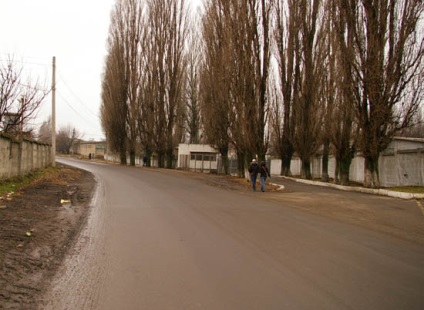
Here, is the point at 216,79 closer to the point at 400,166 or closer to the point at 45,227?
the point at 400,166

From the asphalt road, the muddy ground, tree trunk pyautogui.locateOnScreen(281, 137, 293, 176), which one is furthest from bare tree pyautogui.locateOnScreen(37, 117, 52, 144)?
the asphalt road

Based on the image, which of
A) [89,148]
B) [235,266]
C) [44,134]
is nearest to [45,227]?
[235,266]

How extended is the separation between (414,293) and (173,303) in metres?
2.78

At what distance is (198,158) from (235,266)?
145 ft

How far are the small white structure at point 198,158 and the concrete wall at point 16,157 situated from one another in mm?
25997

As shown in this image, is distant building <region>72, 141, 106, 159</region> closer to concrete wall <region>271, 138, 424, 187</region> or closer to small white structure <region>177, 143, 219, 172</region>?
small white structure <region>177, 143, 219, 172</region>

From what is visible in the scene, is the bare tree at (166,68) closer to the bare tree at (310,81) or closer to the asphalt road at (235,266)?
the bare tree at (310,81)

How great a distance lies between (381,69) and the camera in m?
19.6

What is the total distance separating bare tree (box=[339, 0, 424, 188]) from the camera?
63.6 feet

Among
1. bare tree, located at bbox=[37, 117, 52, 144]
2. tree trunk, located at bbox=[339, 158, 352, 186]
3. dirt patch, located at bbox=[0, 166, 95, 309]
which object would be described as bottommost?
dirt patch, located at bbox=[0, 166, 95, 309]

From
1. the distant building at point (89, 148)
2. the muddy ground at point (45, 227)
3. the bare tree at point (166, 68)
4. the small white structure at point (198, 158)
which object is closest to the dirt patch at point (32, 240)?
the muddy ground at point (45, 227)

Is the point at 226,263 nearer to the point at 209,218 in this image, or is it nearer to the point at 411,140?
the point at 209,218

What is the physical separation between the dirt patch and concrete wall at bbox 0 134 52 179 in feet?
9.27

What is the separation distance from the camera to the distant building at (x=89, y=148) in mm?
104831
